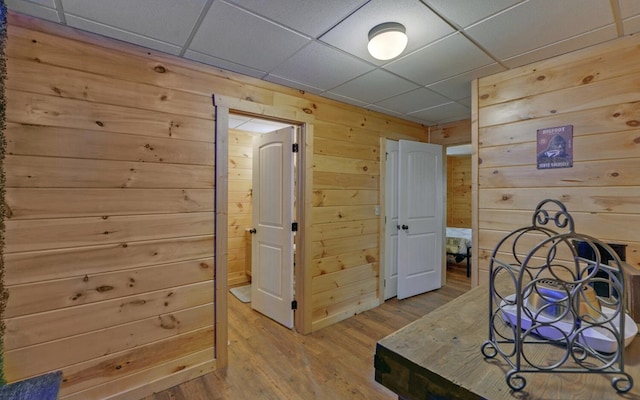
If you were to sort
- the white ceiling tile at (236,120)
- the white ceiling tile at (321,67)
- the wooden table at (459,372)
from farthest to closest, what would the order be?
the white ceiling tile at (236,120) < the white ceiling tile at (321,67) < the wooden table at (459,372)

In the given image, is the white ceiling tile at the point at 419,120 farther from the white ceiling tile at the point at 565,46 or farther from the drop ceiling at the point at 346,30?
the white ceiling tile at the point at 565,46

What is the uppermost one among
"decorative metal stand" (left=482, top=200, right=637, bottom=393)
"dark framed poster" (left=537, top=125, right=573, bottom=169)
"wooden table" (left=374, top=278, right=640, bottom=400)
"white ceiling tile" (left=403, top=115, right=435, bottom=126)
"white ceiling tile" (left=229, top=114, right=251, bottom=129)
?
"white ceiling tile" (left=403, top=115, right=435, bottom=126)

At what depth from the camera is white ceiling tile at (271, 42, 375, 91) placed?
2.00 m

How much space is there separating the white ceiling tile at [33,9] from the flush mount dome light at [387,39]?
1.78 m

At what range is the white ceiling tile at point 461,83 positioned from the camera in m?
2.26

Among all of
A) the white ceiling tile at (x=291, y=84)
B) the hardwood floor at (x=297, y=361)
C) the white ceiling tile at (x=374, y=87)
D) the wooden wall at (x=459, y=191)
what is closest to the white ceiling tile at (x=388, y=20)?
the white ceiling tile at (x=374, y=87)

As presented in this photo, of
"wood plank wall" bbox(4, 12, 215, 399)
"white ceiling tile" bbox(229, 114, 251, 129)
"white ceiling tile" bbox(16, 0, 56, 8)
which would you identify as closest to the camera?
"white ceiling tile" bbox(16, 0, 56, 8)

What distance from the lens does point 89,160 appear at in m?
1.75

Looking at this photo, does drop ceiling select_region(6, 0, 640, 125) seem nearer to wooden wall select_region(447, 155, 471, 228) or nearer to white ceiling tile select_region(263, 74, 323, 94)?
white ceiling tile select_region(263, 74, 323, 94)

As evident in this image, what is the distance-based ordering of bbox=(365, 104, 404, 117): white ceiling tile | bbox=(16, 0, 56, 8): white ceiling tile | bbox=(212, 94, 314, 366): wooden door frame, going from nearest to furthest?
bbox=(16, 0, 56, 8): white ceiling tile → bbox=(212, 94, 314, 366): wooden door frame → bbox=(365, 104, 404, 117): white ceiling tile

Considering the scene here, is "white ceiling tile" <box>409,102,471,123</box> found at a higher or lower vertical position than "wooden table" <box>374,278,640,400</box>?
higher

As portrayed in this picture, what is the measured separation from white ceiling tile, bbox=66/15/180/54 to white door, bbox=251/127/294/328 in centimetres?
122

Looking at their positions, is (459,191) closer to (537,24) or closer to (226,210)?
(537,24)

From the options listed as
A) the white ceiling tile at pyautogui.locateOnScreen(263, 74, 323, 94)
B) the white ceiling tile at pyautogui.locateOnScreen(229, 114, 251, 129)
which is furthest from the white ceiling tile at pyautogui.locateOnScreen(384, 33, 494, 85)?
the white ceiling tile at pyautogui.locateOnScreen(229, 114, 251, 129)
